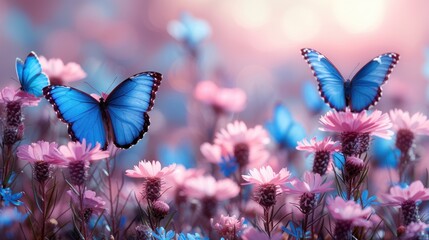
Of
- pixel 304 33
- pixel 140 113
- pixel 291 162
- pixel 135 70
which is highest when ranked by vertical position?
pixel 304 33

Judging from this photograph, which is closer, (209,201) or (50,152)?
(50,152)

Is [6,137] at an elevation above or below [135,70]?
below

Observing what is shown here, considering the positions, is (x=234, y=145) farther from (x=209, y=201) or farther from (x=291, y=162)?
(x=291, y=162)

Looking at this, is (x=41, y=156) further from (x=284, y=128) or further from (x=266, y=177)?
(x=284, y=128)

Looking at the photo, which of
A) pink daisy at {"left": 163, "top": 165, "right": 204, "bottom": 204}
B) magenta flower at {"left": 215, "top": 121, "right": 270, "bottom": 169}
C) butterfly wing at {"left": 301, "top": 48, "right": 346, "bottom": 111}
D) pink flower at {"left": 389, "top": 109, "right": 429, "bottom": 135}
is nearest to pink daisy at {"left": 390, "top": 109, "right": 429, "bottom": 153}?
pink flower at {"left": 389, "top": 109, "right": 429, "bottom": 135}

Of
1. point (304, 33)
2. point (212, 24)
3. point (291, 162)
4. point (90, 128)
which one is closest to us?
point (90, 128)

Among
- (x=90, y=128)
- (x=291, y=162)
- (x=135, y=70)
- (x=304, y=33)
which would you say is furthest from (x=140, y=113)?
(x=304, y=33)

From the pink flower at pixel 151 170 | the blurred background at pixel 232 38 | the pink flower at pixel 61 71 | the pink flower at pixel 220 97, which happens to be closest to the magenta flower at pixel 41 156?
the pink flower at pixel 151 170
